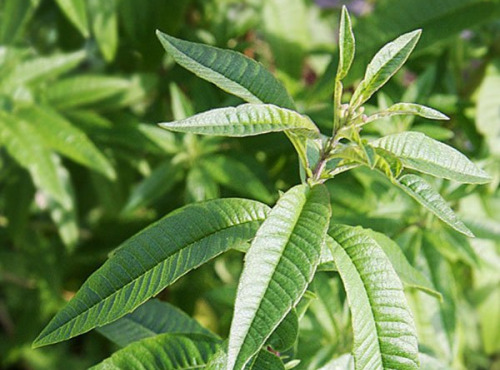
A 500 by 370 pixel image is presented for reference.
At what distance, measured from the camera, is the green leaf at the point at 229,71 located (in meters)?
0.77

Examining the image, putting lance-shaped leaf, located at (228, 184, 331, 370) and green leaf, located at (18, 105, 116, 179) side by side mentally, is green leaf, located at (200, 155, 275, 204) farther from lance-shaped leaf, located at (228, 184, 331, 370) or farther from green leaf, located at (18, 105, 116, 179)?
lance-shaped leaf, located at (228, 184, 331, 370)

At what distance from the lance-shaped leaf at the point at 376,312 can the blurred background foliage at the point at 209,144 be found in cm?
26

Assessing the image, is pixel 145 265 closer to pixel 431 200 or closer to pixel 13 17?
pixel 431 200

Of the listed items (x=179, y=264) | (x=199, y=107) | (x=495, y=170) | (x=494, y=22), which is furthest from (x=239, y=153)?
(x=179, y=264)

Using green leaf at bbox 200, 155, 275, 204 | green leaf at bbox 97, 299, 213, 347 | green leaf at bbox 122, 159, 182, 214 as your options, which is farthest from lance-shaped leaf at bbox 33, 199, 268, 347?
green leaf at bbox 122, 159, 182, 214

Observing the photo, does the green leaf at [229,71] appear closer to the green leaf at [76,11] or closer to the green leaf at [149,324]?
the green leaf at [149,324]

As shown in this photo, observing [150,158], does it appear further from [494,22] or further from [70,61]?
[494,22]

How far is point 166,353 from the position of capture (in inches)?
32.2

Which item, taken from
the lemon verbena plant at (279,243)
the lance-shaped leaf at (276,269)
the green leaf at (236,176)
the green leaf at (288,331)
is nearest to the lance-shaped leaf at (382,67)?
the lemon verbena plant at (279,243)

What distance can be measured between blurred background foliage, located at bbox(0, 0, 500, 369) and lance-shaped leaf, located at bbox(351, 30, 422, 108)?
0.37 meters

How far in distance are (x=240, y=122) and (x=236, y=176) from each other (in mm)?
745

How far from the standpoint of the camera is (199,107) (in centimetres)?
159

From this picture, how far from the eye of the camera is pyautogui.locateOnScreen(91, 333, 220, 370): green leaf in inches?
31.3

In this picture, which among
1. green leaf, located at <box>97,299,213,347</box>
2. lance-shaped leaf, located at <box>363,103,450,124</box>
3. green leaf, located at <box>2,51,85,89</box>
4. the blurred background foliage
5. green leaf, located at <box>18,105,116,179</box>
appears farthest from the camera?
green leaf, located at <box>2,51,85,89</box>
